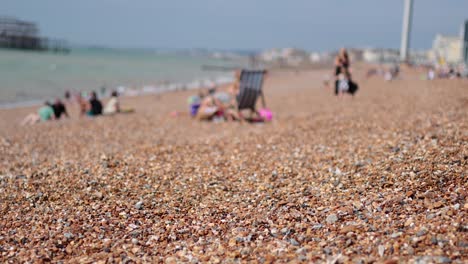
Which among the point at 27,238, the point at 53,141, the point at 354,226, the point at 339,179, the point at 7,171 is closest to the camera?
the point at 354,226

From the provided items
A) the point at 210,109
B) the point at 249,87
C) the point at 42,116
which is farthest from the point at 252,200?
the point at 42,116

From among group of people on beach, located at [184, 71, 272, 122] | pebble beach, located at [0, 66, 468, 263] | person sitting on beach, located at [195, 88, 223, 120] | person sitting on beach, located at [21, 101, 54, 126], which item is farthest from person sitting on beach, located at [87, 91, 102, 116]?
pebble beach, located at [0, 66, 468, 263]

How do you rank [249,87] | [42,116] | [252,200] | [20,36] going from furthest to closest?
[20,36]
[42,116]
[249,87]
[252,200]

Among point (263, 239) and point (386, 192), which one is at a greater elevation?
point (386, 192)

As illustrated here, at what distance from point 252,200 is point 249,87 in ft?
16.4

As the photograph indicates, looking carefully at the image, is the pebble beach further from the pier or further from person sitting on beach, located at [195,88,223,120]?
the pier

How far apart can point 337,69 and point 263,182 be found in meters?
7.01

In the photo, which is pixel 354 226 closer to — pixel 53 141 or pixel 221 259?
pixel 221 259

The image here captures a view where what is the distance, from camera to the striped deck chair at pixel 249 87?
831 centimetres

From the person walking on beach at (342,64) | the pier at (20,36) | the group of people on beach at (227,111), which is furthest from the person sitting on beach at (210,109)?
the pier at (20,36)

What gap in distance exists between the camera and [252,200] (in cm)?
357

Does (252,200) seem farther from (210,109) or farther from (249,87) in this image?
(210,109)

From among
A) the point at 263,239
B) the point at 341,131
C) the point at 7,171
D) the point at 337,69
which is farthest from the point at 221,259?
the point at 337,69

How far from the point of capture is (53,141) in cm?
728
